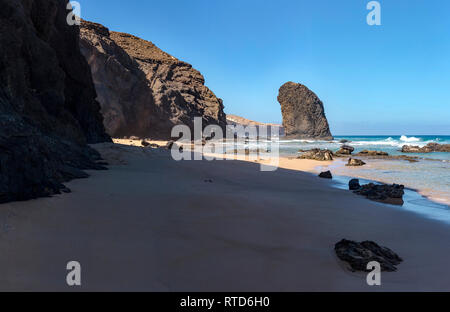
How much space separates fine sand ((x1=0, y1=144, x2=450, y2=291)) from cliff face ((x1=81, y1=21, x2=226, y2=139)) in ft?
82.7

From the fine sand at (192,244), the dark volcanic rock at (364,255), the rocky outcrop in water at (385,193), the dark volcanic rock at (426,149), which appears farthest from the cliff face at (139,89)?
the dark volcanic rock at (426,149)

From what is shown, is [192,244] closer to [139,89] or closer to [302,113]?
[139,89]

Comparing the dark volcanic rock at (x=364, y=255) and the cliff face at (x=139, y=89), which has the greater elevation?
the cliff face at (x=139, y=89)

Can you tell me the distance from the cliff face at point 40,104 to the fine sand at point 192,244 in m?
0.32

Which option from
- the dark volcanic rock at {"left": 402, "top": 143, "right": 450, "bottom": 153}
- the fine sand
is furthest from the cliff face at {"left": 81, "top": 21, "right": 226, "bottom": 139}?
the dark volcanic rock at {"left": 402, "top": 143, "right": 450, "bottom": 153}

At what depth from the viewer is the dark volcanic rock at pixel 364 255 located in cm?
196

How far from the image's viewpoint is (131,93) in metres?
29.8

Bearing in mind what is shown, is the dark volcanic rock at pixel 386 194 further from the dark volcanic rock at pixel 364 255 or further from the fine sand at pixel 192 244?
the dark volcanic rock at pixel 364 255

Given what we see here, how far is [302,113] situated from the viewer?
73438 millimetres

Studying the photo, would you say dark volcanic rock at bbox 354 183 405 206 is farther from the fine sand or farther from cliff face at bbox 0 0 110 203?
cliff face at bbox 0 0 110 203

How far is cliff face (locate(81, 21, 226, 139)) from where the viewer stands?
1021 inches

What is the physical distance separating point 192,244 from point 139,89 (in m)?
31.3

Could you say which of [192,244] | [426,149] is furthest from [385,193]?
[426,149]

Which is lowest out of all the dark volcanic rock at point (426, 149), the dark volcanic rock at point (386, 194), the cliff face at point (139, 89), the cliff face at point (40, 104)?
the dark volcanic rock at point (386, 194)
